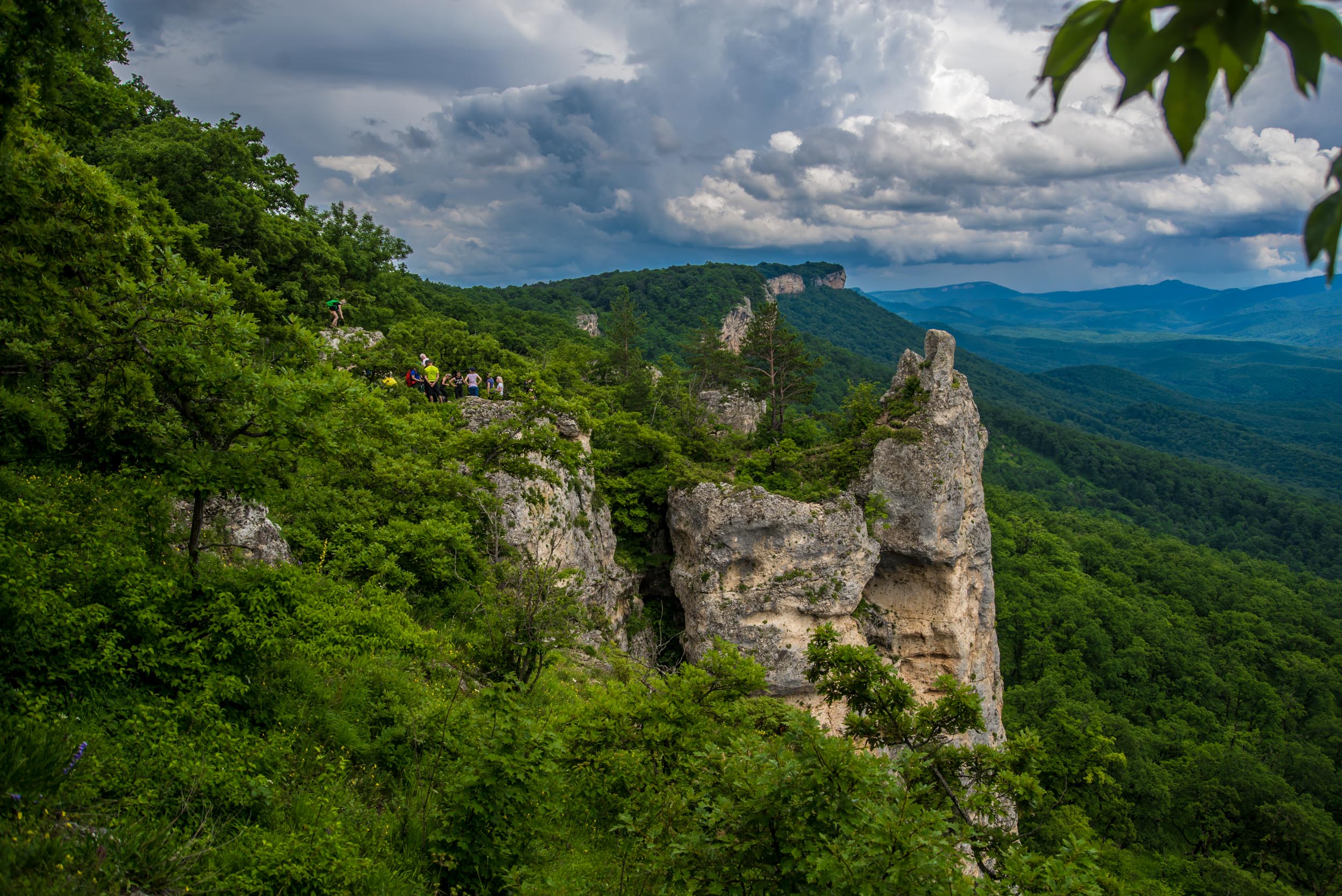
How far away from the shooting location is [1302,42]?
43.4 inches

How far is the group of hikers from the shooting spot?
65.4ft

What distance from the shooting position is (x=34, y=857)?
3701 mm

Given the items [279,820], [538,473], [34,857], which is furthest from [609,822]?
[538,473]

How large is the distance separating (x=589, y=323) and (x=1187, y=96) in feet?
357

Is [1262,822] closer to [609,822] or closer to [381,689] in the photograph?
[609,822]

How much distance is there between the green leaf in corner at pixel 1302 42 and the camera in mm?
1093

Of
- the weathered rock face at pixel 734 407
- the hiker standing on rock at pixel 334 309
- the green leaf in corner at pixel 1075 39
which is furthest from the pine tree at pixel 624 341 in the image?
the green leaf in corner at pixel 1075 39

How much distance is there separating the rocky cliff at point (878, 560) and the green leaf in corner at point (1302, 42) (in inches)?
760

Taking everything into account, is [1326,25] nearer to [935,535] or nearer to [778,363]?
[935,535]

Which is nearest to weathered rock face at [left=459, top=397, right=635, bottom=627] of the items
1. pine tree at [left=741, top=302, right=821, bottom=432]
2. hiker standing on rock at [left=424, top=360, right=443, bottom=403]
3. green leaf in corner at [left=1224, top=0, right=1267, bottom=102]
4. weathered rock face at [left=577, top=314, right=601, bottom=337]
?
hiker standing on rock at [left=424, top=360, right=443, bottom=403]

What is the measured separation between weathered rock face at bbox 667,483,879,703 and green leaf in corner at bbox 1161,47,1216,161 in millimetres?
19326

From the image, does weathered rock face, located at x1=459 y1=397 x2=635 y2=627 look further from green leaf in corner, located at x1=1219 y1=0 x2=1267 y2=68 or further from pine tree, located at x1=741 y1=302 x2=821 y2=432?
green leaf in corner, located at x1=1219 y1=0 x2=1267 y2=68

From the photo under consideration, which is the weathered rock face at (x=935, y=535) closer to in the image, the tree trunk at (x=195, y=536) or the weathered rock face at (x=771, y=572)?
the weathered rock face at (x=771, y=572)

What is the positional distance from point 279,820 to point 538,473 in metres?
11.8
